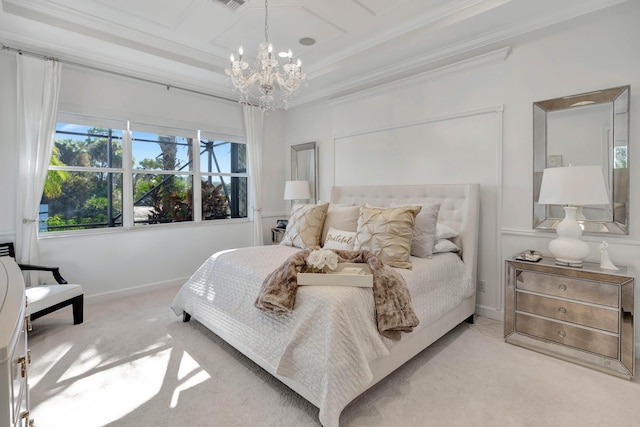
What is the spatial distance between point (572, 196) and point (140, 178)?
4.55 metres

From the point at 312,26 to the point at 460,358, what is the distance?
129 inches

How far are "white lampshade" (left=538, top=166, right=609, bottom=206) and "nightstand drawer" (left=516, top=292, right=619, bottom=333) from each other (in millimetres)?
752

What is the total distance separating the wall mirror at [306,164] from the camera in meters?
4.91

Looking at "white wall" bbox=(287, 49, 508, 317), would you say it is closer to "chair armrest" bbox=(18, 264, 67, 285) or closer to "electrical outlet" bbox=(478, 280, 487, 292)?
"electrical outlet" bbox=(478, 280, 487, 292)

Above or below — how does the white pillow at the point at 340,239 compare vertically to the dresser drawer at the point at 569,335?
above

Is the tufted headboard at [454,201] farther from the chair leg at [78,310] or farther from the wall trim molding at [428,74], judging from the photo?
the chair leg at [78,310]

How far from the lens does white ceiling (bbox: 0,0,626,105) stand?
2691 millimetres

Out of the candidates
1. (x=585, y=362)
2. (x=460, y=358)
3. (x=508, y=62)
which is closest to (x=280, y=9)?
(x=508, y=62)

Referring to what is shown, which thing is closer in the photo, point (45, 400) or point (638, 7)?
point (45, 400)

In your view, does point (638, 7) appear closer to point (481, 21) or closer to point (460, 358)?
point (481, 21)

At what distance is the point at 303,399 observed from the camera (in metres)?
1.91

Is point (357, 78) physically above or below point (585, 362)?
above

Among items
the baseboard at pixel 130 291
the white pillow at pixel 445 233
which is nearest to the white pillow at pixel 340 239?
Result: the white pillow at pixel 445 233

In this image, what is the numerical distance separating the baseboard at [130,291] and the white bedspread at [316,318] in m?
1.57
